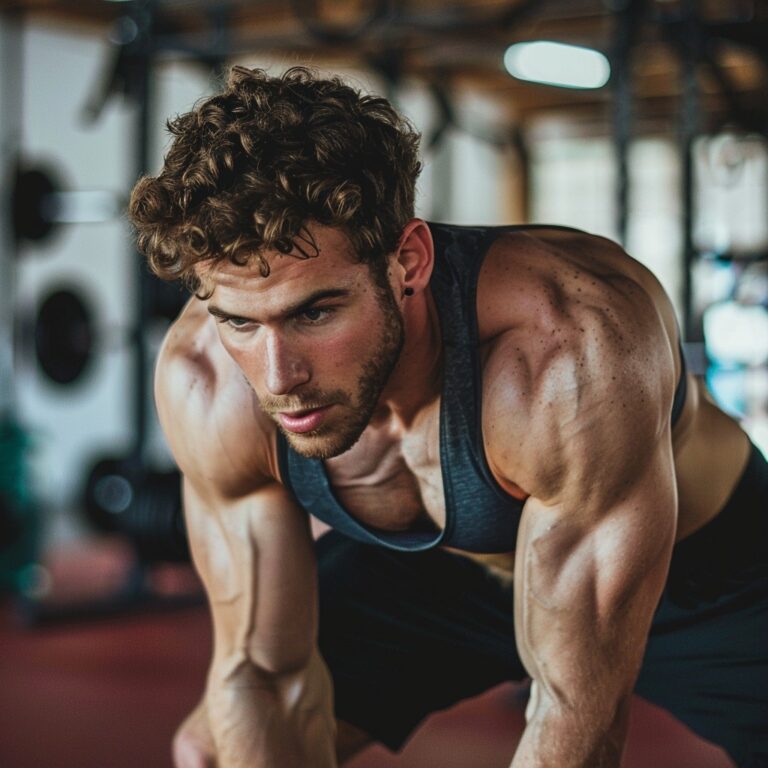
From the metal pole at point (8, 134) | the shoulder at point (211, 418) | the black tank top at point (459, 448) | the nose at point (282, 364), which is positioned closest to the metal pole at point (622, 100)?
the black tank top at point (459, 448)

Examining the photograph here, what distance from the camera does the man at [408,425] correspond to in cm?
128

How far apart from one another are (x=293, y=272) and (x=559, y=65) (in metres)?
2.59

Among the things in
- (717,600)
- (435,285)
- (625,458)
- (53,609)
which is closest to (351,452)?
(435,285)

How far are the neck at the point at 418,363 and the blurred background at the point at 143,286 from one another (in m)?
0.38

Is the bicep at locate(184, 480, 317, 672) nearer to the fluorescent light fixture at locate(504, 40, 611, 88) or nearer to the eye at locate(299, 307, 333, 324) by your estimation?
the eye at locate(299, 307, 333, 324)

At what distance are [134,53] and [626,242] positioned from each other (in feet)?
6.61

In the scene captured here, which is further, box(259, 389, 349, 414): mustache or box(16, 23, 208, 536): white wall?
box(16, 23, 208, 536): white wall

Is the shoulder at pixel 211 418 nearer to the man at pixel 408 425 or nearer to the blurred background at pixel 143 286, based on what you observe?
the man at pixel 408 425

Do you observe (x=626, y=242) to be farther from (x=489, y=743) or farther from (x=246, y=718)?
(x=246, y=718)

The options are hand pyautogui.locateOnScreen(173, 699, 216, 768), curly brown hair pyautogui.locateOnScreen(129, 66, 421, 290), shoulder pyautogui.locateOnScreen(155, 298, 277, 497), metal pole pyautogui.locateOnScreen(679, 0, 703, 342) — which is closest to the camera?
curly brown hair pyautogui.locateOnScreen(129, 66, 421, 290)

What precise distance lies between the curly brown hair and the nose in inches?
3.2

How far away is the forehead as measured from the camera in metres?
1.25

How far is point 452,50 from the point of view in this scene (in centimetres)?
455

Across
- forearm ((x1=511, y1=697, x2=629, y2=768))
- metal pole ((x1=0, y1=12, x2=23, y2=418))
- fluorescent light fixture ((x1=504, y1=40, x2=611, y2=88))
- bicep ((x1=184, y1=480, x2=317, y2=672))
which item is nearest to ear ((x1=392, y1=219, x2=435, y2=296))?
bicep ((x1=184, y1=480, x2=317, y2=672))
